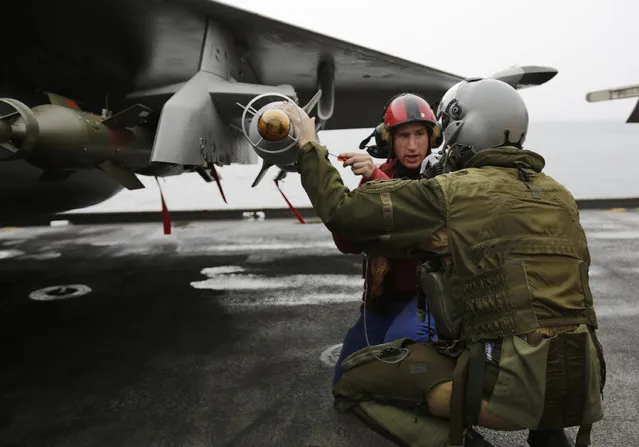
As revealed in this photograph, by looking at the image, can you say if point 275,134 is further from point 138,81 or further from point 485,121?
point 138,81

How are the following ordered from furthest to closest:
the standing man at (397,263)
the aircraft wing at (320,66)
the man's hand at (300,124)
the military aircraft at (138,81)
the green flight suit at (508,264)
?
1. the aircraft wing at (320,66)
2. the military aircraft at (138,81)
3. the standing man at (397,263)
4. the man's hand at (300,124)
5. the green flight suit at (508,264)

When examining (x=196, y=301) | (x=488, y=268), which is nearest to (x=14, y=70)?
(x=196, y=301)

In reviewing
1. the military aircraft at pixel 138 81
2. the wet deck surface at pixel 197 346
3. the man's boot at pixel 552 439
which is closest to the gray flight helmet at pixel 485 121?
the man's boot at pixel 552 439

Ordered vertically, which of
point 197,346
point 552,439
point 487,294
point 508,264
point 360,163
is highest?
point 360,163

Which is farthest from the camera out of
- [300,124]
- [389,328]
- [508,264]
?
[389,328]

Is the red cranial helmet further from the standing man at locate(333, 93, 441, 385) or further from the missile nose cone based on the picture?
the missile nose cone

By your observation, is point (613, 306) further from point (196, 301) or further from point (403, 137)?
point (196, 301)

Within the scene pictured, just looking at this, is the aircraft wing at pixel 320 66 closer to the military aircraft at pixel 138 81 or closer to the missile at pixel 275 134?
the military aircraft at pixel 138 81

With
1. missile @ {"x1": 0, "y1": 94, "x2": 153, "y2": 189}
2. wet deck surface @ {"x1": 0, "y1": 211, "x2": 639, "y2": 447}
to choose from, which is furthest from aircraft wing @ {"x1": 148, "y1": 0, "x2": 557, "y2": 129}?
wet deck surface @ {"x1": 0, "y1": 211, "x2": 639, "y2": 447}

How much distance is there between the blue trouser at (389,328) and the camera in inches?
102

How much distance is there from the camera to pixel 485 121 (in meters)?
2.05

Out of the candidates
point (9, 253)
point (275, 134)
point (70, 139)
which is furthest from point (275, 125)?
point (9, 253)

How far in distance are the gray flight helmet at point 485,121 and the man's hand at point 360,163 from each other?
1.19ft

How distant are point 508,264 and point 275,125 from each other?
1146mm
